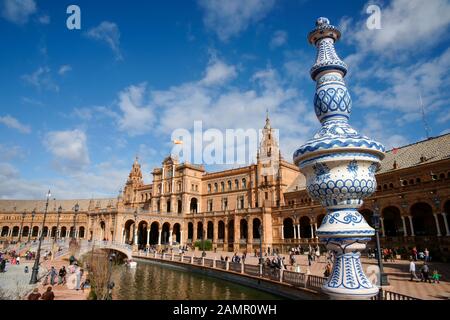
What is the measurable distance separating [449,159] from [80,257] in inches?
1516

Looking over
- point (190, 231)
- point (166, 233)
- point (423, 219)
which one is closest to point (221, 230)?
point (190, 231)

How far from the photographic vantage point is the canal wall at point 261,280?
1478 cm

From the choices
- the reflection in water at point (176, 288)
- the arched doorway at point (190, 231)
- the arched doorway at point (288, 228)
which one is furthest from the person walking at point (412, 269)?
the arched doorway at point (190, 231)

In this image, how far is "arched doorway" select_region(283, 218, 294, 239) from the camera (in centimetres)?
4222

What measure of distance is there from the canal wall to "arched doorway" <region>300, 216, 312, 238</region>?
17660 mm

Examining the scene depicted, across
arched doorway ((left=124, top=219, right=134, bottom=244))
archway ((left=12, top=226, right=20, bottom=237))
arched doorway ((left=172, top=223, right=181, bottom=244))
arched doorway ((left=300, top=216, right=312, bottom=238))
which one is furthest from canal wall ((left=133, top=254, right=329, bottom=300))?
archway ((left=12, top=226, right=20, bottom=237))

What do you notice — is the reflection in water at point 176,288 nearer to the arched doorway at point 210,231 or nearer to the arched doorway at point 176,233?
the arched doorway at point 210,231

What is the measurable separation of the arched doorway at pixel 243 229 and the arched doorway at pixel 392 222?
20295 mm

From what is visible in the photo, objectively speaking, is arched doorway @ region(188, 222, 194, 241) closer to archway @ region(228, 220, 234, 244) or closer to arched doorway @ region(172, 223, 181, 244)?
arched doorway @ region(172, 223, 181, 244)

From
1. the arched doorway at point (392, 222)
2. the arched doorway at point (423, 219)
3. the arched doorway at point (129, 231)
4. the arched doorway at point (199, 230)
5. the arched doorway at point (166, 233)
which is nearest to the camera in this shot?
the arched doorway at point (423, 219)

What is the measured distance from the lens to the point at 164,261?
3297 cm
